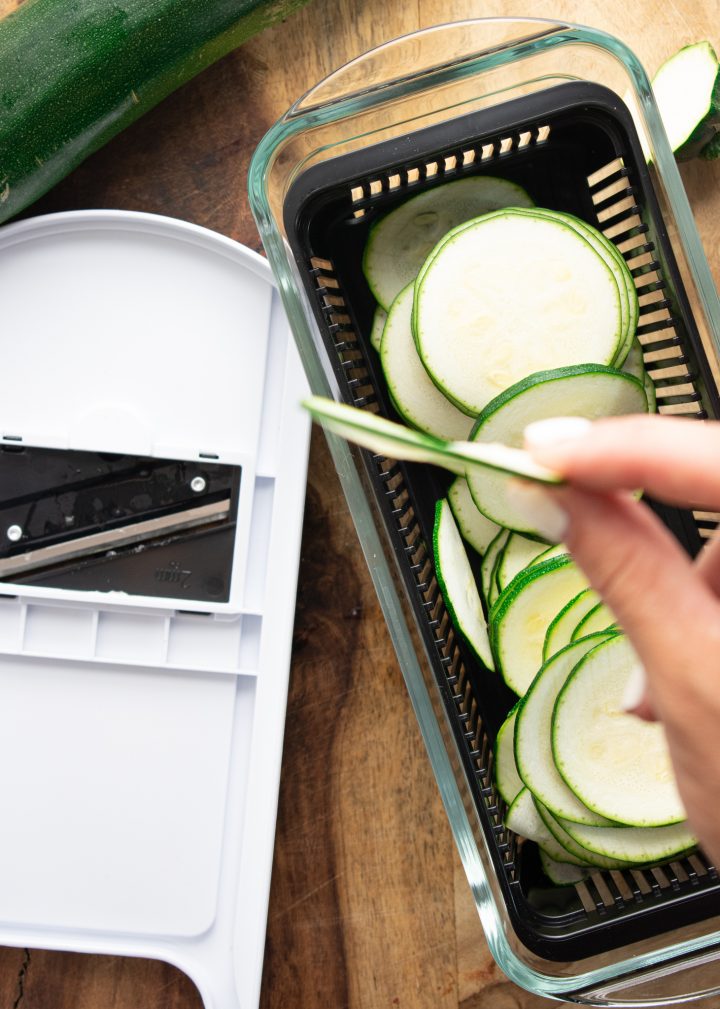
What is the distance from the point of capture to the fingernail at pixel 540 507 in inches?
14.9

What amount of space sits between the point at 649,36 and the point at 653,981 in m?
0.97

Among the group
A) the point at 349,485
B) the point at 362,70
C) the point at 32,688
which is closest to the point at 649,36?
the point at 362,70

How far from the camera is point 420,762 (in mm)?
893

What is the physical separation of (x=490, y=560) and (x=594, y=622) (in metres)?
0.12

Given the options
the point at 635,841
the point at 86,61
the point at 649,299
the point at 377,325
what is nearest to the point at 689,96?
the point at 649,299

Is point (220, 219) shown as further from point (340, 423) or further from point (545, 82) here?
point (340, 423)

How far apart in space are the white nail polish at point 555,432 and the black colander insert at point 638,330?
0.39 metres

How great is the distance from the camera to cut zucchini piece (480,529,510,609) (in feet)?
2.60

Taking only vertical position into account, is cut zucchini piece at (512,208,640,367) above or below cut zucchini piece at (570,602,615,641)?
above

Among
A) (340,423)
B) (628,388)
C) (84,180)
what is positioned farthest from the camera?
(84,180)

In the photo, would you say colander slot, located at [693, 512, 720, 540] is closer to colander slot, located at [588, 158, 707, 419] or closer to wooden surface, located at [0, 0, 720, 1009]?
colander slot, located at [588, 158, 707, 419]

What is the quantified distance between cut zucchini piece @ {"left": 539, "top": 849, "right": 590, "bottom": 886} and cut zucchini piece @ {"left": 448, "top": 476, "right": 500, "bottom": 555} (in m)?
0.31

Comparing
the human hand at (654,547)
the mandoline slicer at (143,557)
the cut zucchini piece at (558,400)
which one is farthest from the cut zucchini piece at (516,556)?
the human hand at (654,547)

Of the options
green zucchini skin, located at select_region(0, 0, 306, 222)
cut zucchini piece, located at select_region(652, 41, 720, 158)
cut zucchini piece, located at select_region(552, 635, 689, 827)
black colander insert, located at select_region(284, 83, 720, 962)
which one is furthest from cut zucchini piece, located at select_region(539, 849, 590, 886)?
green zucchini skin, located at select_region(0, 0, 306, 222)
